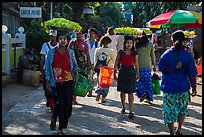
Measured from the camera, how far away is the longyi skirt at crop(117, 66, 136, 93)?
25.0ft

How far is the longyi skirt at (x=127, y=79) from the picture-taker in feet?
25.0

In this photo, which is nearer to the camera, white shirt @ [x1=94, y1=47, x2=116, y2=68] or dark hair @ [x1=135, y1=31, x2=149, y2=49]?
dark hair @ [x1=135, y1=31, x2=149, y2=49]

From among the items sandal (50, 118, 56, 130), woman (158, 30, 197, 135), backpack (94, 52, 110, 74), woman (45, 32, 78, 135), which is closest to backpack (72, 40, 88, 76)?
backpack (94, 52, 110, 74)

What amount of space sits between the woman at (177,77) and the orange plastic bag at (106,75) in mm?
2789

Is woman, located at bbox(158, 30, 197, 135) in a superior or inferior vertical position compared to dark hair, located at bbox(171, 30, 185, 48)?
inferior

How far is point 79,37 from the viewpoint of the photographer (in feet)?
27.4

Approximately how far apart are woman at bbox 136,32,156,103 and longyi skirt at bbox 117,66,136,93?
122cm

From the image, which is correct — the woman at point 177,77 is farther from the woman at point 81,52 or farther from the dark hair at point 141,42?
the dark hair at point 141,42

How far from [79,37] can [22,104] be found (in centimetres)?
196

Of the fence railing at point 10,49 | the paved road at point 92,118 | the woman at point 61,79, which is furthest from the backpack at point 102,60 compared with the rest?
the fence railing at point 10,49

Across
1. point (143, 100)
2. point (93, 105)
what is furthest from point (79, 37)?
point (143, 100)

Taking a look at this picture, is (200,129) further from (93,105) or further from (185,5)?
(185,5)

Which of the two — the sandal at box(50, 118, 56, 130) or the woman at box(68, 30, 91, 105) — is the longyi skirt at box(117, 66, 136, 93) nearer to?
the woman at box(68, 30, 91, 105)

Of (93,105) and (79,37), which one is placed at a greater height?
(79,37)
